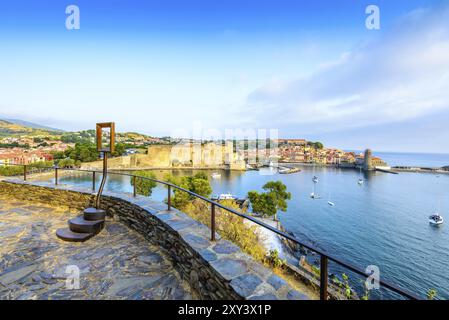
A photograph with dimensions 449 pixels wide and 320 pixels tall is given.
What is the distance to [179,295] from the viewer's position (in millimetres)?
1998

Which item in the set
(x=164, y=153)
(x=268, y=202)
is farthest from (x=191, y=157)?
(x=268, y=202)

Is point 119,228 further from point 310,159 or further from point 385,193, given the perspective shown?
point 310,159

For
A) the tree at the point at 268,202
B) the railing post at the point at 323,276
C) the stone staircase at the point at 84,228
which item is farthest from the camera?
the tree at the point at 268,202

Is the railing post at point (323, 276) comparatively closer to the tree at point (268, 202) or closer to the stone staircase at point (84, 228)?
the stone staircase at point (84, 228)

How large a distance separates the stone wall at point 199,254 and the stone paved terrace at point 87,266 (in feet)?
0.62

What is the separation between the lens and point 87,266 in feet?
7.91

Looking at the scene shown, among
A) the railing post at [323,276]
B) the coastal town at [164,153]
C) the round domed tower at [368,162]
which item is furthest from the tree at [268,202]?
the round domed tower at [368,162]

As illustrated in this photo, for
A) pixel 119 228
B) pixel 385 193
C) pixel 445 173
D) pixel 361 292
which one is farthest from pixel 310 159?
pixel 119 228

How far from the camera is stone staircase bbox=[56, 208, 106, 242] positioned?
3.05 m

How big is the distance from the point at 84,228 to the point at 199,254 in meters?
2.30

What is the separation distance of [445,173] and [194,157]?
86.7 m

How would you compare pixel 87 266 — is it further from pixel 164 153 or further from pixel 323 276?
pixel 164 153

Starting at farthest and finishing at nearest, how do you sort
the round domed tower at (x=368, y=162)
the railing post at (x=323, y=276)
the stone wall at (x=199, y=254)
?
the round domed tower at (x=368, y=162), the stone wall at (x=199, y=254), the railing post at (x=323, y=276)

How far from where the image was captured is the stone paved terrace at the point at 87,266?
1.99 meters
